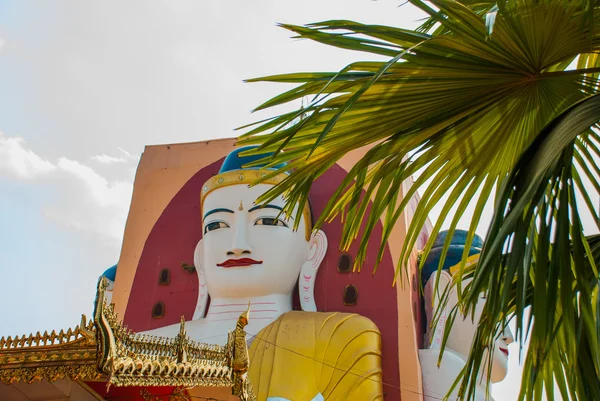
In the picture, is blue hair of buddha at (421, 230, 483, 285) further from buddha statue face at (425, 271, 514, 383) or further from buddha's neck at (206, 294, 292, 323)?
buddha's neck at (206, 294, 292, 323)

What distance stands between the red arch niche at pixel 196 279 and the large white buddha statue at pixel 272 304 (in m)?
0.32

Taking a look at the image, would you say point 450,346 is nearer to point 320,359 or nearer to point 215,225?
point 320,359

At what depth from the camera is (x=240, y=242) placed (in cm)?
1163

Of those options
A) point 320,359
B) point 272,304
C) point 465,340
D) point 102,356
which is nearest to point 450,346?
point 465,340

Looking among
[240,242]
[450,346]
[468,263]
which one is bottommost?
[450,346]

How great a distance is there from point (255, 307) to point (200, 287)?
1502mm

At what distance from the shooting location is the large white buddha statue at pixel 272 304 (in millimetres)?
10391

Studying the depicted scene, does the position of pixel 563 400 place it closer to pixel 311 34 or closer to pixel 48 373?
pixel 311 34

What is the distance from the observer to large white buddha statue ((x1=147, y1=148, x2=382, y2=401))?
10.4 m

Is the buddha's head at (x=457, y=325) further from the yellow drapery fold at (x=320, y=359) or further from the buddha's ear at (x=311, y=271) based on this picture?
the buddha's ear at (x=311, y=271)

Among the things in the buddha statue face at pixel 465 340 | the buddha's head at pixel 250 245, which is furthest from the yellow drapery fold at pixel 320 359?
the buddha statue face at pixel 465 340

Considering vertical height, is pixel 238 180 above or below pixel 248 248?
above

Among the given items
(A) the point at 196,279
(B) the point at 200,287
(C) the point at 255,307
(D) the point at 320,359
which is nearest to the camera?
(D) the point at 320,359

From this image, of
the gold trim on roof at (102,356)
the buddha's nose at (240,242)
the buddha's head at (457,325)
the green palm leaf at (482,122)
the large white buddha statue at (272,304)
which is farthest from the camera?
the buddha's head at (457,325)
